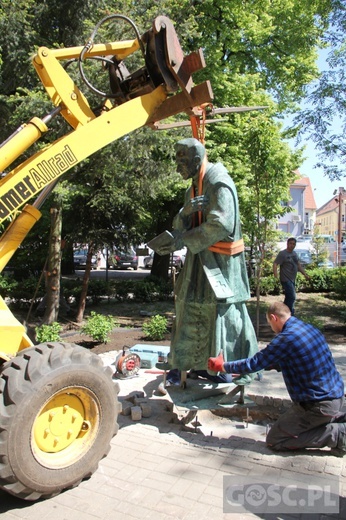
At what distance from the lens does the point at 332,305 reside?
44.1ft

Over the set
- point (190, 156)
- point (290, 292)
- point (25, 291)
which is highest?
point (190, 156)

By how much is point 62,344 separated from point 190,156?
2.06 metres

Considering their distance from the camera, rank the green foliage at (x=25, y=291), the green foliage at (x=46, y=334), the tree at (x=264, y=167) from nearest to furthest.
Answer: the green foliage at (x=46, y=334), the tree at (x=264, y=167), the green foliage at (x=25, y=291)

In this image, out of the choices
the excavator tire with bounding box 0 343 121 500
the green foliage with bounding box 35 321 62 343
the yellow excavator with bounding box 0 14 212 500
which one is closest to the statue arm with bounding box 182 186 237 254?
the yellow excavator with bounding box 0 14 212 500

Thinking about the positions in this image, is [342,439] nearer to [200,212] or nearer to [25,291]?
[200,212]

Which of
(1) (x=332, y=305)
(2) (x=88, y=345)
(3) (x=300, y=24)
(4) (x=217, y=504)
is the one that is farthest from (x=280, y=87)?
(4) (x=217, y=504)

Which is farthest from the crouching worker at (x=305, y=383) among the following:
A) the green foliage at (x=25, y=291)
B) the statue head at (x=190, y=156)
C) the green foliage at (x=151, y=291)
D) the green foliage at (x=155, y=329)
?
the green foliage at (x=151, y=291)

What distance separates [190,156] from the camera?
13.4 ft

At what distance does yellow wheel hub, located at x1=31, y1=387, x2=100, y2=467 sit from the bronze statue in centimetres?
119

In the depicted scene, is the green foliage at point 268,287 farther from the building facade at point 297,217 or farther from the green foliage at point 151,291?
the building facade at point 297,217

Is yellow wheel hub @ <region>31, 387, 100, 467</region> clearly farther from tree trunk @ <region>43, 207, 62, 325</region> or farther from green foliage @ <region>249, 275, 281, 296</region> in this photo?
green foliage @ <region>249, 275, 281, 296</region>

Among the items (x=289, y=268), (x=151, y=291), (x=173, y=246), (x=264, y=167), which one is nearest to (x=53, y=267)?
(x=264, y=167)

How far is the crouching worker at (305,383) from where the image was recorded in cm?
345

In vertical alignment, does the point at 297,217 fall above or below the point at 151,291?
above
